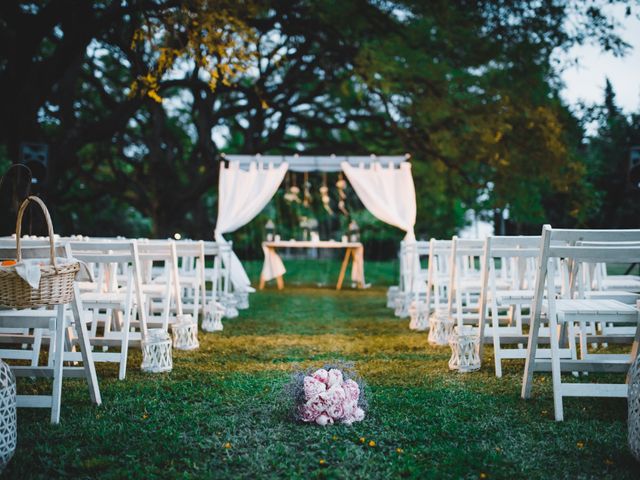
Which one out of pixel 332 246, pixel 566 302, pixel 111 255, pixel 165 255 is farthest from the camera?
pixel 332 246

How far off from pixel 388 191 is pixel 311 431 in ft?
22.6

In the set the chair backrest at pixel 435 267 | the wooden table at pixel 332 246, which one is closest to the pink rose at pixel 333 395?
the chair backrest at pixel 435 267

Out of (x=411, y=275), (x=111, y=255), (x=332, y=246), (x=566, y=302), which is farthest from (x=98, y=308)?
A: (x=332, y=246)

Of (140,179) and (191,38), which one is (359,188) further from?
(140,179)

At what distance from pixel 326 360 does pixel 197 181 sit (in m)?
8.67

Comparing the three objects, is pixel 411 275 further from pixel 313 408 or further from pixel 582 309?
pixel 313 408

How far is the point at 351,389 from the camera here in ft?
9.02

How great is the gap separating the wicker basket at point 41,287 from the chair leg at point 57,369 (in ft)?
1.10

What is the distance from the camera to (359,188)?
941 centimetres

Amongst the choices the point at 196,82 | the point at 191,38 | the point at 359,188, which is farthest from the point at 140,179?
the point at 191,38

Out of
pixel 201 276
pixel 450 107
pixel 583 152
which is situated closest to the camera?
pixel 201 276

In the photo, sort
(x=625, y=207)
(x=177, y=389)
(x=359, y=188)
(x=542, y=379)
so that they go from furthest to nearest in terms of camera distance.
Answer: (x=625, y=207) → (x=359, y=188) → (x=542, y=379) → (x=177, y=389)

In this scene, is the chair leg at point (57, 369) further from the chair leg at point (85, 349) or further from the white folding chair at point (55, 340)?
the chair leg at point (85, 349)

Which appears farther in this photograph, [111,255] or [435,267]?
[435,267]
